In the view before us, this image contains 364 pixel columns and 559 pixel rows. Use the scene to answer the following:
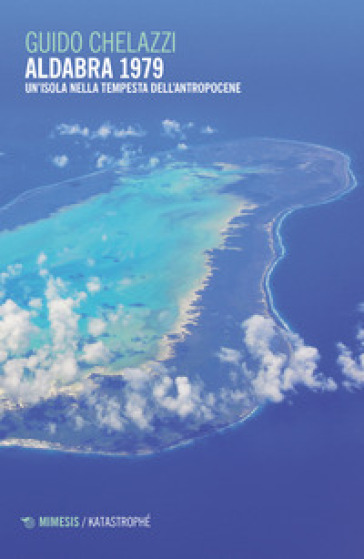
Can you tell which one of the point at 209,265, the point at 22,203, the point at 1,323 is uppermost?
the point at 22,203

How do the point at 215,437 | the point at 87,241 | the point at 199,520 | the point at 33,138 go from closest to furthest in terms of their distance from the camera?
the point at 199,520, the point at 215,437, the point at 87,241, the point at 33,138

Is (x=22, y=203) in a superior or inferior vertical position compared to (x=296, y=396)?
superior

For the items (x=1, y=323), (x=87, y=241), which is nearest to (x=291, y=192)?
(x=87, y=241)

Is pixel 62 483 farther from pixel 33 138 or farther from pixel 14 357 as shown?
pixel 33 138

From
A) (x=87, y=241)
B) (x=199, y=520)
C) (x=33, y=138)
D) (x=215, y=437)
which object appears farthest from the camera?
(x=33, y=138)

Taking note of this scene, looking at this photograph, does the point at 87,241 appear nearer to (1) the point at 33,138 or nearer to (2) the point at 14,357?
(2) the point at 14,357

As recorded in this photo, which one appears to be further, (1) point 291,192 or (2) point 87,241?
(1) point 291,192
